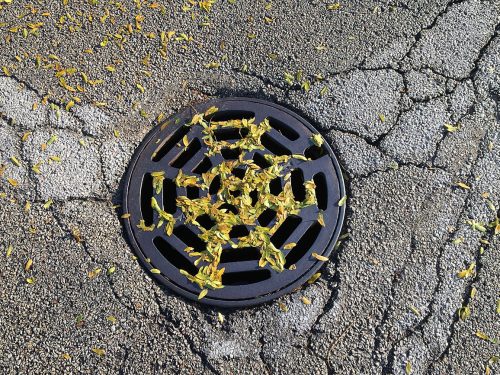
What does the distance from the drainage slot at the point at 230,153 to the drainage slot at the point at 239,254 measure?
42cm

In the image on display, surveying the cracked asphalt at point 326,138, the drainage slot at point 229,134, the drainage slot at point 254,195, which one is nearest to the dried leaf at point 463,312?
the cracked asphalt at point 326,138

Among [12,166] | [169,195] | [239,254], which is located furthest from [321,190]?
[12,166]

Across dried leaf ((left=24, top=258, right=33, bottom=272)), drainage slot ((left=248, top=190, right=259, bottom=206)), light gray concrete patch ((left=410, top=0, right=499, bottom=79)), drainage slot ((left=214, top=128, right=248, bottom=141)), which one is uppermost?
light gray concrete patch ((left=410, top=0, right=499, bottom=79))

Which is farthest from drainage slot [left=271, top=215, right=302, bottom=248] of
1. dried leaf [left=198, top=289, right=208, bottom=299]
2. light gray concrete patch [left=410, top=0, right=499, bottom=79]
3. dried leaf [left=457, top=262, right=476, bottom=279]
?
light gray concrete patch [left=410, top=0, right=499, bottom=79]

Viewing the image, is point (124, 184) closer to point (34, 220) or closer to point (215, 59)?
point (34, 220)

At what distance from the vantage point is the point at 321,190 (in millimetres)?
2354

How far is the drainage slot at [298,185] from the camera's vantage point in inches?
92.0

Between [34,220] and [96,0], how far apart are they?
3.83 ft

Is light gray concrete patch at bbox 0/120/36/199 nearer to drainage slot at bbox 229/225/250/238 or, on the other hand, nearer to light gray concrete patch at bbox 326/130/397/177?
drainage slot at bbox 229/225/250/238

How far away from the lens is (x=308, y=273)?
7.22ft

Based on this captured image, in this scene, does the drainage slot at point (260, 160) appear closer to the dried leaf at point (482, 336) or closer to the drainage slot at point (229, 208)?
the drainage slot at point (229, 208)

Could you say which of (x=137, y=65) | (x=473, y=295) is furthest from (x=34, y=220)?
(x=473, y=295)

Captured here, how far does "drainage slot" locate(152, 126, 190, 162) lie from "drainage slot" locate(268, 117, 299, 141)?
0.38 m

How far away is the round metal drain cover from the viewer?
221 centimetres
